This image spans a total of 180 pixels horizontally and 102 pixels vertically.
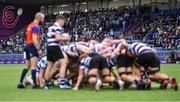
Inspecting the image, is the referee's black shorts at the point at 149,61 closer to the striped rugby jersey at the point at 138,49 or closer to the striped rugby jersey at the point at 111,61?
the striped rugby jersey at the point at 138,49

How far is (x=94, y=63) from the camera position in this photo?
13.1 meters

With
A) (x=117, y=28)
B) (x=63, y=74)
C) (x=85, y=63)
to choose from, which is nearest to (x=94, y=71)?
(x=85, y=63)

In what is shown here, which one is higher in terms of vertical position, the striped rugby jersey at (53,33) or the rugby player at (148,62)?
the striped rugby jersey at (53,33)

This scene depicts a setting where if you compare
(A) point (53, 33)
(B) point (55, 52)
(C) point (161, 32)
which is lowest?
(C) point (161, 32)

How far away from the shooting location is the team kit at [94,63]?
13.1m

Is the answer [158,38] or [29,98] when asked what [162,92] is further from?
[158,38]

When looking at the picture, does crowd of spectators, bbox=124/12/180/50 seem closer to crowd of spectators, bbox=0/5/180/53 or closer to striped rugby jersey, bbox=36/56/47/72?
crowd of spectators, bbox=0/5/180/53

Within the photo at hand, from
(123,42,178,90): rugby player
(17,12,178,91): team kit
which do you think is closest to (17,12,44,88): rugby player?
(17,12,178,91): team kit

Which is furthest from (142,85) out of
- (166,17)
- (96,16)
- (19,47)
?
(96,16)

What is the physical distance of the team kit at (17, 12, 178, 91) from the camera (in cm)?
1310

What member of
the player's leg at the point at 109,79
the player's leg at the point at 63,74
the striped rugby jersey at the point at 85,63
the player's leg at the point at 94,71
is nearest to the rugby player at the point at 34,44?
the player's leg at the point at 63,74

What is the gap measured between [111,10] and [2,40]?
13.1 m

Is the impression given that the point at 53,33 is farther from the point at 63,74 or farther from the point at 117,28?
the point at 117,28

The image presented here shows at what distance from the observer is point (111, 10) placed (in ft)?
184
